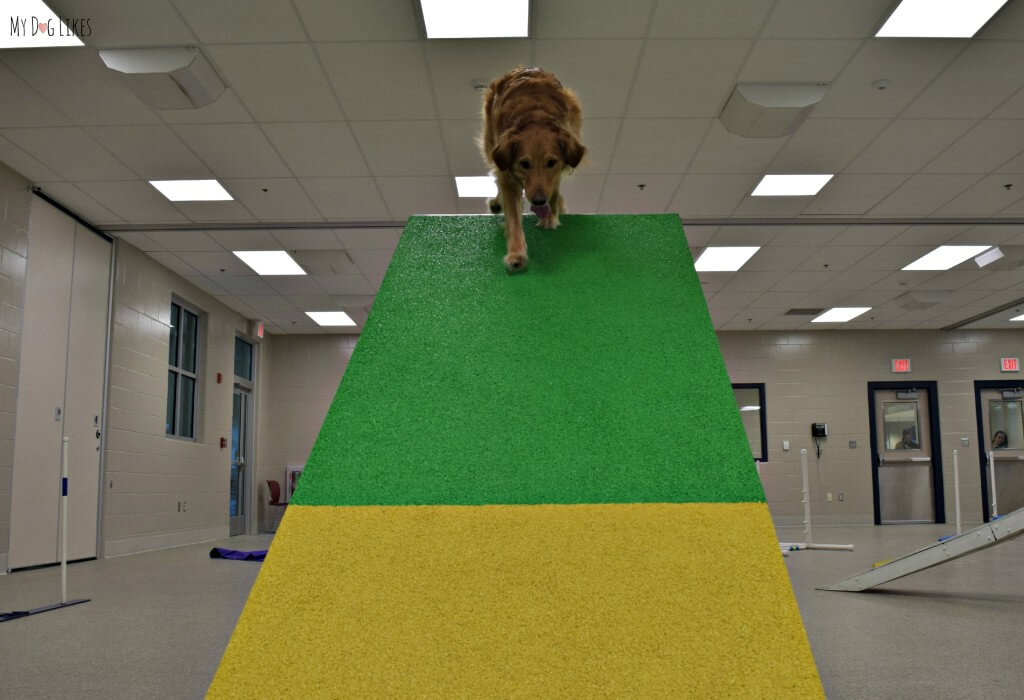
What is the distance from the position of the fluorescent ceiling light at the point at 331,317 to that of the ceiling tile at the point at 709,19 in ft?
24.3

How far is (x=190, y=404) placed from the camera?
30.9 feet

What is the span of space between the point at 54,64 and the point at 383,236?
3578 millimetres

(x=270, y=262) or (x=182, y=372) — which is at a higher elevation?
(x=270, y=262)

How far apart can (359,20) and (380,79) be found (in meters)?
0.59

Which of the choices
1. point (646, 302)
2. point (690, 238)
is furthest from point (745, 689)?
point (690, 238)

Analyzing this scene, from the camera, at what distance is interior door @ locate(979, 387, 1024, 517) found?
38.2 feet

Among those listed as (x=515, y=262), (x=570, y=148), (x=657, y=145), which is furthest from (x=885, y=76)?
(x=515, y=262)

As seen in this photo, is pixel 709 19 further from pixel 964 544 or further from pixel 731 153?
pixel 964 544

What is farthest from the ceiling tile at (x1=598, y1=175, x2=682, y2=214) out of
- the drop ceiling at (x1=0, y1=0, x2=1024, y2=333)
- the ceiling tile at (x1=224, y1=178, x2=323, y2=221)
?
the ceiling tile at (x1=224, y1=178, x2=323, y2=221)

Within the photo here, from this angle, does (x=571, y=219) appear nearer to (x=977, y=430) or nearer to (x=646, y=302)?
(x=646, y=302)

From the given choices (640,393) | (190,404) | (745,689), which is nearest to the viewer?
(745,689)

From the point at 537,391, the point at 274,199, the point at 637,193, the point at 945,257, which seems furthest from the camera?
the point at 945,257

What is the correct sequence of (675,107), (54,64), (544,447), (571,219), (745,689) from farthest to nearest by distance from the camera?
(675,107)
(54,64)
(571,219)
(544,447)
(745,689)

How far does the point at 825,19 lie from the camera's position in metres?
4.12
